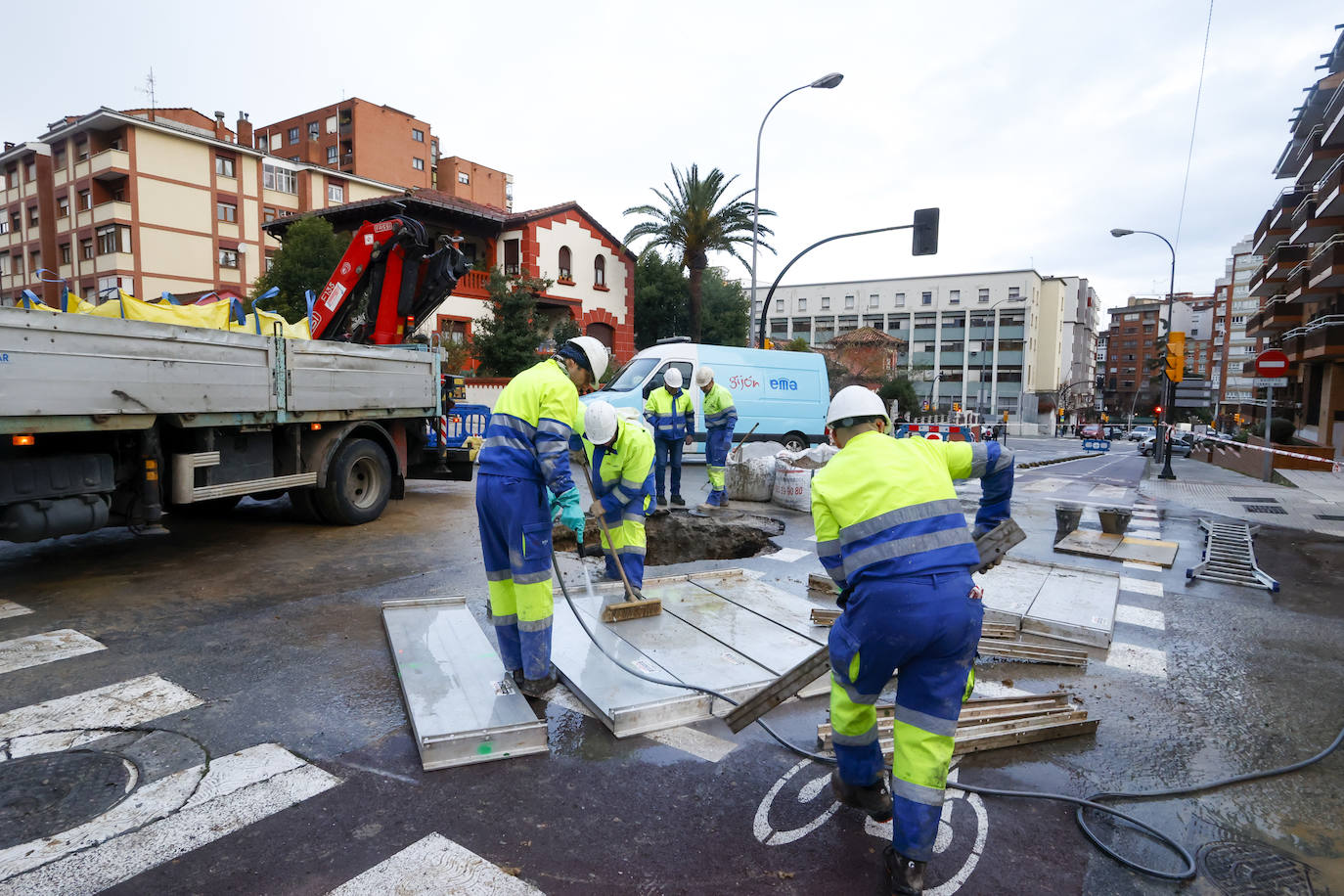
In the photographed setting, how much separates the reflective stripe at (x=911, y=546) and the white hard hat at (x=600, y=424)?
295 centimetres

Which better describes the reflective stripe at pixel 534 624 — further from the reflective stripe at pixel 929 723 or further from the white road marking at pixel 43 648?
the white road marking at pixel 43 648

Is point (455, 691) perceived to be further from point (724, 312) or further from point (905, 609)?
point (724, 312)

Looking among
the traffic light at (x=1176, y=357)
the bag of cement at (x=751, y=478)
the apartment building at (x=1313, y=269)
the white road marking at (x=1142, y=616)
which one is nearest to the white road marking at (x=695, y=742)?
the white road marking at (x=1142, y=616)

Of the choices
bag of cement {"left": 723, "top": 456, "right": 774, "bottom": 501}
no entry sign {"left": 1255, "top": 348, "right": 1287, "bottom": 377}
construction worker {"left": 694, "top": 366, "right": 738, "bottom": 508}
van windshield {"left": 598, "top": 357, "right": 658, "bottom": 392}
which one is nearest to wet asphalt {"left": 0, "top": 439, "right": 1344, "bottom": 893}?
construction worker {"left": 694, "top": 366, "right": 738, "bottom": 508}

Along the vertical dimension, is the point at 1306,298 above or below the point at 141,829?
above

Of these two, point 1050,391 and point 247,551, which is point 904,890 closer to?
point 247,551

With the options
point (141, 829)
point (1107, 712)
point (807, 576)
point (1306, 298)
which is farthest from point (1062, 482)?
point (1306, 298)

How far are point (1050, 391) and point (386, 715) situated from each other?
8279cm

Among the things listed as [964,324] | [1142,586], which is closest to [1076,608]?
[1142,586]

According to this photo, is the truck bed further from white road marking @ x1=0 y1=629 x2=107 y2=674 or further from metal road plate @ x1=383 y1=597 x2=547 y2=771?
metal road plate @ x1=383 y1=597 x2=547 y2=771

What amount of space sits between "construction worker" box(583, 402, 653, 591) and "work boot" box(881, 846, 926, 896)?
3.12 metres

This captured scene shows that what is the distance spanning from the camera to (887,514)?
2457mm

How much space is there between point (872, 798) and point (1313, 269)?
115 ft

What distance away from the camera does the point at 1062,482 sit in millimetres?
15383
